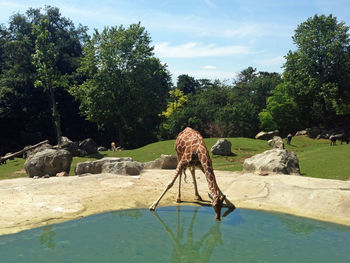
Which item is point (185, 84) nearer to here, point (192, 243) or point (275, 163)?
point (275, 163)

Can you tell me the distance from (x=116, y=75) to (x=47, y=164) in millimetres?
21440

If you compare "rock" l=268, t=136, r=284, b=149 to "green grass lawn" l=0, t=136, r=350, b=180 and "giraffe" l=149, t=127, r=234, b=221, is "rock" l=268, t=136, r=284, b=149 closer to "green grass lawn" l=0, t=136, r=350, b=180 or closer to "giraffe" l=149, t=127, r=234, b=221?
"green grass lawn" l=0, t=136, r=350, b=180

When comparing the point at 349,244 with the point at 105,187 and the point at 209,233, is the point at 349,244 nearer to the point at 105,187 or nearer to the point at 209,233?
the point at 209,233

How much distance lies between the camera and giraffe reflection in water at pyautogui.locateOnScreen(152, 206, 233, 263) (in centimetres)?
795

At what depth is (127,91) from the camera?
39.0 meters

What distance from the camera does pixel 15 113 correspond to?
4234 centimetres

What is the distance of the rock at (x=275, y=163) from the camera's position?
50.9ft

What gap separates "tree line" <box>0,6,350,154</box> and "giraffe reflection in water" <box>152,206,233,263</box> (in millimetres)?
27189

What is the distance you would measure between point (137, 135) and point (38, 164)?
97.2 feet

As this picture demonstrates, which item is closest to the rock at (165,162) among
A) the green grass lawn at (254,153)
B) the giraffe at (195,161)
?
the green grass lawn at (254,153)

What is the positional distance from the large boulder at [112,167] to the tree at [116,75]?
21.2 meters

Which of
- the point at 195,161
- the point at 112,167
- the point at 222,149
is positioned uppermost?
the point at 195,161

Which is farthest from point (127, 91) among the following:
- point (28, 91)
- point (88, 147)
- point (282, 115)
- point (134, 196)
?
point (134, 196)

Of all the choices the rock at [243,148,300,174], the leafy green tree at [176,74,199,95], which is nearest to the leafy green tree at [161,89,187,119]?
the leafy green tree at [176,74,199,95]
